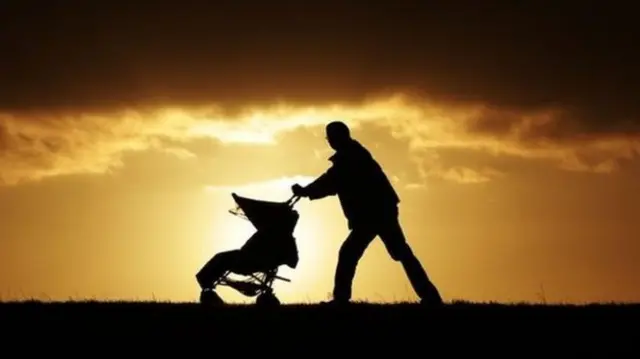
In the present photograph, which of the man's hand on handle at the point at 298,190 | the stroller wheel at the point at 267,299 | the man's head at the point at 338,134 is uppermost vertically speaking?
the man's head at the point at 338,134

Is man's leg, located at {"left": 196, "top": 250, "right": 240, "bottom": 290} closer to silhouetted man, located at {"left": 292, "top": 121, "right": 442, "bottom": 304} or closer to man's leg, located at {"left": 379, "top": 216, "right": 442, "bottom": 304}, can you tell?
silhouetted man, located at {"left": 292, "top": 121, "right": 442, "bottom": 304}

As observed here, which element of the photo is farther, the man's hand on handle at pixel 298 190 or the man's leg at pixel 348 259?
the man's hand on handle at pixel 298 190

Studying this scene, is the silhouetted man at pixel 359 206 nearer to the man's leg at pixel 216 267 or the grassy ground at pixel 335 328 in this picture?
the grassy ground at pixel 335 328

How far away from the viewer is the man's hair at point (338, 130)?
16.7m

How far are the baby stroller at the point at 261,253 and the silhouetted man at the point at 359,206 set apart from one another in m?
0.49

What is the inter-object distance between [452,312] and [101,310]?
177 inches

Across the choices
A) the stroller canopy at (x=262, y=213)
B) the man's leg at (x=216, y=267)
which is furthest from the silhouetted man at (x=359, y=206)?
the man's leg at (x=216, y=267)

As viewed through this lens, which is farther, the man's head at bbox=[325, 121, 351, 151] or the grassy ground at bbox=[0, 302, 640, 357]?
the man's head at bbox=[325, 121, 351, 151]

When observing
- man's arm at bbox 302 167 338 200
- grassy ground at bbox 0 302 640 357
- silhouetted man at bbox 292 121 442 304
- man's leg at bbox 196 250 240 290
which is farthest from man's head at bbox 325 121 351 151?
grassy ground at bbox 0 302 640 357

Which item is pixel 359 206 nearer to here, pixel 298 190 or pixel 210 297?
pixel 298 190

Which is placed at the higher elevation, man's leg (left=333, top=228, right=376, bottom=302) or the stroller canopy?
the stroller canopy

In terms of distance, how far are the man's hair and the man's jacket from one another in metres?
0.16

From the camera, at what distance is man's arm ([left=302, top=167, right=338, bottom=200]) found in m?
16.8

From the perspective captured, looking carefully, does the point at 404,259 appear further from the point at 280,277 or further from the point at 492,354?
the point at 492,354
